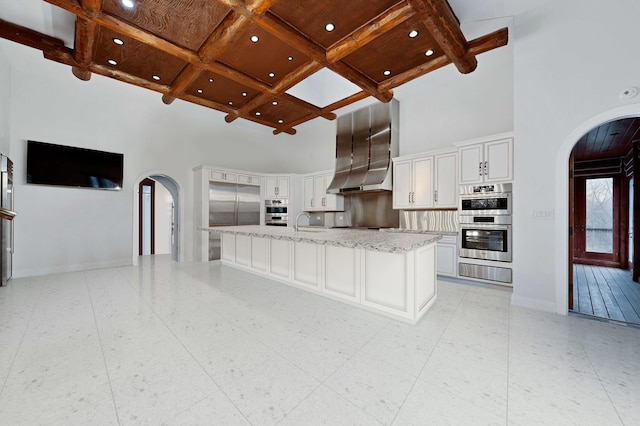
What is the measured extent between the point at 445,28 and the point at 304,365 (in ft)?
12.7

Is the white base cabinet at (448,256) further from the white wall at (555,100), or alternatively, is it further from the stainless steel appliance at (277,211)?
the stainless steel appliance at (277,211)

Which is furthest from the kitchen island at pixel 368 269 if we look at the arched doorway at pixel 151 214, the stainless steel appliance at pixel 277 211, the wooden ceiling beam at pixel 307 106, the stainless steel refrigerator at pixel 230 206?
the arched doorway at pixel 151 214

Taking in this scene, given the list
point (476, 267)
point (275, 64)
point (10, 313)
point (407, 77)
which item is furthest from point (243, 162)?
point (476, 267)

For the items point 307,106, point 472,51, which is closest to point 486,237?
point 472,51

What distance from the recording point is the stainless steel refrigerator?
20.8 ft

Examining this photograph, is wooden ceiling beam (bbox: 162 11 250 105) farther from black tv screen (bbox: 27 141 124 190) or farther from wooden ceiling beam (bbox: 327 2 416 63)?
black tv screen (bbox: 27 141 124 190)

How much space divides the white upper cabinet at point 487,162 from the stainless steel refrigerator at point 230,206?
5.08 m

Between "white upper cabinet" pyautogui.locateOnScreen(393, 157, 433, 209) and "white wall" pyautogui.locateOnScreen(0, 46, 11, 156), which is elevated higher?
"white wall" pyautogui.locateOnScreen(0, 46, 11, 156)

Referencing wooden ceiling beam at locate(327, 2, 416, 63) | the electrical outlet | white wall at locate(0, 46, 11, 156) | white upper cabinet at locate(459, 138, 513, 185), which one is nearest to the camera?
wooden ceiling beam at locate(327, 2, 416, 63)

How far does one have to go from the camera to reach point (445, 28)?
9.98 feet

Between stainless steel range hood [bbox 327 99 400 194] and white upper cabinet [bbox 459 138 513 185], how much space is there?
4.93ft

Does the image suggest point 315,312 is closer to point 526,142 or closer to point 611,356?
point 611,356

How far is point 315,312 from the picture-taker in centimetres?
283

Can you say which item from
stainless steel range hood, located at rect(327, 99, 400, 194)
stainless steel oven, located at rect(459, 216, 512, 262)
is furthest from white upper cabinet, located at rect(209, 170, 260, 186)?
stainless steel oven, located at rect(459, 216, 512, 262)
